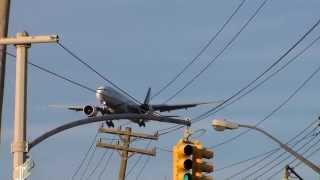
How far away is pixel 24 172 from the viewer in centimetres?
1905

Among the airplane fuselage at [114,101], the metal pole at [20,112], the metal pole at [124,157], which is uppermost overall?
the airplane fuselage at [114,101]

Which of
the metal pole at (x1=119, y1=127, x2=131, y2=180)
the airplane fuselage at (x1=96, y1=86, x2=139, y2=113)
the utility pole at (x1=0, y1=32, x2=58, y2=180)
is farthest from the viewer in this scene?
the airplane fuselage at (x1=96, y1=86, x2=139, y2=113)

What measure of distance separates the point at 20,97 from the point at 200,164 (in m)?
4.44

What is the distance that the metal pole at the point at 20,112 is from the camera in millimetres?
19469

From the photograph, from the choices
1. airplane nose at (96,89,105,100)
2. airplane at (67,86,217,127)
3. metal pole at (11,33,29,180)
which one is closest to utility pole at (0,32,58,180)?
metal pole at (11,33,29,180)

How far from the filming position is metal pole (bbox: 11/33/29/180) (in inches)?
766

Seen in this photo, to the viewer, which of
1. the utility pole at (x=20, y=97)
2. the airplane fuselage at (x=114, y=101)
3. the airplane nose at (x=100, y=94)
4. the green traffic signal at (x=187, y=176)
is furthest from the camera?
the airplane nose at (x=100, y=94)

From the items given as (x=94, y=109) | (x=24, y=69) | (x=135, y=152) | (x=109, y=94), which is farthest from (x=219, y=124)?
(x=109, y=94)

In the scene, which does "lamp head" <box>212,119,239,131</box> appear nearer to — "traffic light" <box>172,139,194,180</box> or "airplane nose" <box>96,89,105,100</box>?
"traffic light" <box>172,139,194,180</box>

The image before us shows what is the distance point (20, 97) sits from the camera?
1978cm

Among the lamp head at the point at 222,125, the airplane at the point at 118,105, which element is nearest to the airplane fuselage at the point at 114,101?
the airplane at the point at 118,105

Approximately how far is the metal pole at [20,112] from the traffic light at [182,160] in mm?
3493

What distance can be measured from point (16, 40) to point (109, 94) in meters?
42.2

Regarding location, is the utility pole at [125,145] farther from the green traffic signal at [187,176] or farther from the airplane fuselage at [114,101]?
the green traffic signal at [187,176]
